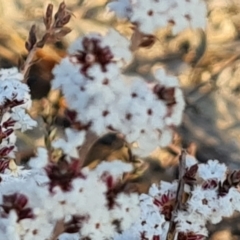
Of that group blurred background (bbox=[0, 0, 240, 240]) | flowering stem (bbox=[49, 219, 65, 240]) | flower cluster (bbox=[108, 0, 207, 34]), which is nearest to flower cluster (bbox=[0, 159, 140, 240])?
flowering stem (bbox=[49, 219, 65, 240])

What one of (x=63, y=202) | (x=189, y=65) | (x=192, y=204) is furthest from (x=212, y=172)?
(x=189, y=65)

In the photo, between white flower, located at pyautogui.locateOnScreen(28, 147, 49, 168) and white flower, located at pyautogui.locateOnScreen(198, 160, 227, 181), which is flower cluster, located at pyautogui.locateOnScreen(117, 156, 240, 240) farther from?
white flower, located at pyautogui.locateOnScreen(28, 147, 49, 168)

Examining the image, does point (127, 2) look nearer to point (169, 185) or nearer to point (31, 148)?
point (169, 185)

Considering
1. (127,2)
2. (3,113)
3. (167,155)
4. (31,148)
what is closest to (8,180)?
(3,113)

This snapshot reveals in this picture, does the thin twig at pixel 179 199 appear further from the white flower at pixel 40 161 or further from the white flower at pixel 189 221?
the white flower at pixel 40 161

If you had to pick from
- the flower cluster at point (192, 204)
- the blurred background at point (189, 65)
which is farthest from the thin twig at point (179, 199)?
the blurred background at point (189, 65)
